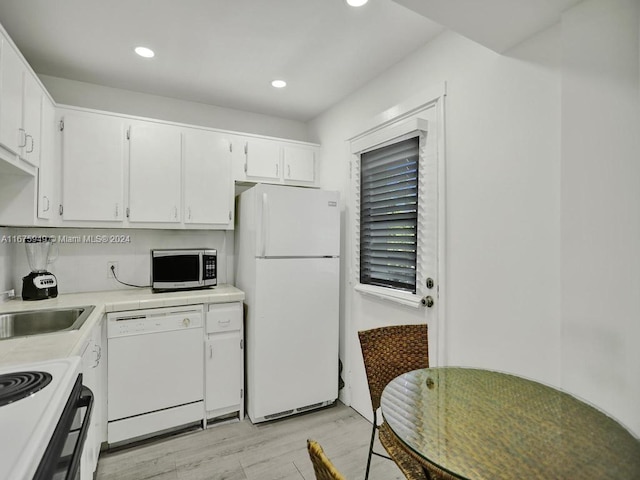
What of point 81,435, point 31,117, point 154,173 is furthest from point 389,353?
point 31,117

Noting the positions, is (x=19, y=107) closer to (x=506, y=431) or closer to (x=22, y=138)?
(x=22, y=138)

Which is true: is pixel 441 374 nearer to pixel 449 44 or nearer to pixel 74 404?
pixel 74 404

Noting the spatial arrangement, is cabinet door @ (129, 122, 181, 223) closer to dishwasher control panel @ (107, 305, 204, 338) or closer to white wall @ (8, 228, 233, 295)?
white wall @ (8, 228, 233, 295)

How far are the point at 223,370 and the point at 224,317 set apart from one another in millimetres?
401

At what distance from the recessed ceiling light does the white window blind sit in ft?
5.39

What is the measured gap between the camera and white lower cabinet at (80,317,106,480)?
5.08 ft

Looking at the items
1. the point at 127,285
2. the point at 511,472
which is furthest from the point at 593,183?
the point at 127,285

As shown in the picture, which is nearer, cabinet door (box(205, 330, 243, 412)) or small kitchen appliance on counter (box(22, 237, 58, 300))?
small kitchen appliance on counter (box(22, 237, 58, 300))

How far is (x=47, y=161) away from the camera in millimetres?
2219

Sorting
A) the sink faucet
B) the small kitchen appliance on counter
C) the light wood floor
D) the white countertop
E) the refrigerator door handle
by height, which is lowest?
the light wood floor

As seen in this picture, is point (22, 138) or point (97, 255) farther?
point (97, 255)

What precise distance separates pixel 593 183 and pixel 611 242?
0.77ft

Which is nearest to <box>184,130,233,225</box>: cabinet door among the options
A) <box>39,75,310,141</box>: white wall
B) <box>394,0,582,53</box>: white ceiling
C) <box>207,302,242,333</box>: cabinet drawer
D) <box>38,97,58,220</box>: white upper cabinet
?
<box>39,75,310,141</box>: white wall

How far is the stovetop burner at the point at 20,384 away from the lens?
3.18ft
